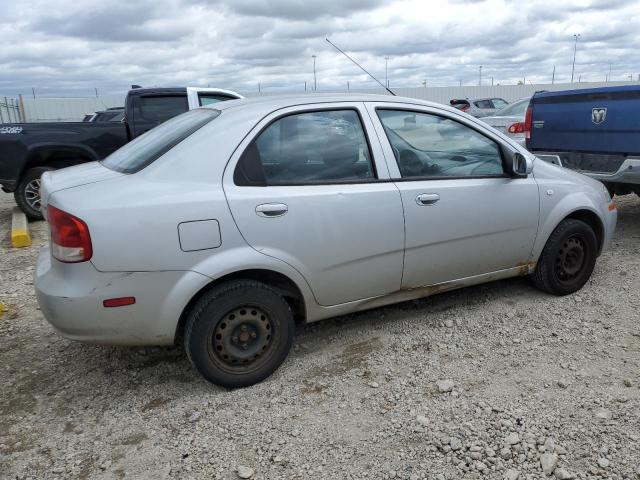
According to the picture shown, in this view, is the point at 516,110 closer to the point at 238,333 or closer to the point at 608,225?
the point at 608,225

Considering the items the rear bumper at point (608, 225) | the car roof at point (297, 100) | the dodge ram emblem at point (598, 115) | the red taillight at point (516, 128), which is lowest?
the rear bumper at point (608, 225)

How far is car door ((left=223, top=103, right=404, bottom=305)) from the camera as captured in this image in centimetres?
301

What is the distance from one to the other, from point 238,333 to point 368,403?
84 cm

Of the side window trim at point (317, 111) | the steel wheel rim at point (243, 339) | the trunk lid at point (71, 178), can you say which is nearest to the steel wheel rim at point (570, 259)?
the side window trim at point (317, 111)

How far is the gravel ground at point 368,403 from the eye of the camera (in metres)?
2.53

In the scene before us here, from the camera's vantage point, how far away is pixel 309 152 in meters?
3.27

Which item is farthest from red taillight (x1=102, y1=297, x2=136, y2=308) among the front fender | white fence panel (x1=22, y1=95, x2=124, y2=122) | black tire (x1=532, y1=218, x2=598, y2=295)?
white fence panel (x1=22, y1=95, x2=124, y2=122)

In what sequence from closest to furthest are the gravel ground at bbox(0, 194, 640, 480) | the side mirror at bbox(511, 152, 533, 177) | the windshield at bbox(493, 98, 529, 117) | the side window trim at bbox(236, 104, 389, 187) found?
the gravel ground at bbox(0, 194, 640, 480)
the side window trim at bbox(236, 104, 389, 187)
the side mirror at bbox(511, 152, 533, 177)
the windshield at bbox(493, 98, 529, 117)

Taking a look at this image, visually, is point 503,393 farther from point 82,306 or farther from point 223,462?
point 82,306

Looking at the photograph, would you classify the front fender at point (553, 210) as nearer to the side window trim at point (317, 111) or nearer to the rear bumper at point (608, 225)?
the rear bumper at point (608, 225)

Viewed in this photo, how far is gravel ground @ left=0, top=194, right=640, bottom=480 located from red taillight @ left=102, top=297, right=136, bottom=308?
2.18ft

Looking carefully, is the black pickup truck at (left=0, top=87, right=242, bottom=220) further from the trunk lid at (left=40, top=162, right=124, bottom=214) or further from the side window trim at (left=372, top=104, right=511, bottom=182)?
the side window trim at (left=372, top=104, right=511, bottom=182)

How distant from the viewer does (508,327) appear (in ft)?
12.5

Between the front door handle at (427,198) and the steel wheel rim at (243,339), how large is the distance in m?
1.23
